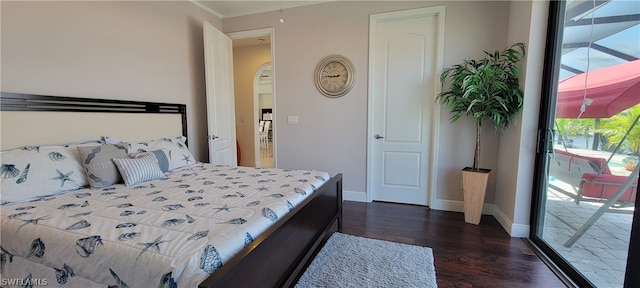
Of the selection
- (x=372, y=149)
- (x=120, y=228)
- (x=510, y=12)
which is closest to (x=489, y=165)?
(x=372, y=149)

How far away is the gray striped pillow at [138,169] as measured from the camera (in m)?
2.02

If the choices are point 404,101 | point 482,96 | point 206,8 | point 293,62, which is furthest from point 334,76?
point 206,8

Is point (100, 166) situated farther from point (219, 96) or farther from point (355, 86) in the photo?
point (355, 86)

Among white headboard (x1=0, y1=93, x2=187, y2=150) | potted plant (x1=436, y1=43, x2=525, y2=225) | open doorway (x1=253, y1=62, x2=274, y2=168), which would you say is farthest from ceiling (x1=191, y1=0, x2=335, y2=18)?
open doorway (x1=253, y1=62, x2=274, y2=168)

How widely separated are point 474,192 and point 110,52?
383cm

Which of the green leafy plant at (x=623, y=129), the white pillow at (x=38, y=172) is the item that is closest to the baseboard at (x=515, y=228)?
the green leafy plant at (x=623, y=129)

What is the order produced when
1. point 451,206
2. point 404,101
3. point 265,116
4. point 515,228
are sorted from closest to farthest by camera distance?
point 515,228, point 451,206, point 404,101, point 265,116

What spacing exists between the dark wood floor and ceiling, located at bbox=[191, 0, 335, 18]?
2732 millimetres

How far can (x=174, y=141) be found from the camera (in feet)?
9.25

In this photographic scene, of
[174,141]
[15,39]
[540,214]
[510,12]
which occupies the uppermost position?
[510,12]

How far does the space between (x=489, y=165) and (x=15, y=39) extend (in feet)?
14.3

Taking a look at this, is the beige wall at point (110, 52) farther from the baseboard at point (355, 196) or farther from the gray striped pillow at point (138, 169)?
the baseboard at point (355, 196)

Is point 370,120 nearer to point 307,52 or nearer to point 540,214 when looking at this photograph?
point 307,52

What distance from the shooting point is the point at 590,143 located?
1749mm
